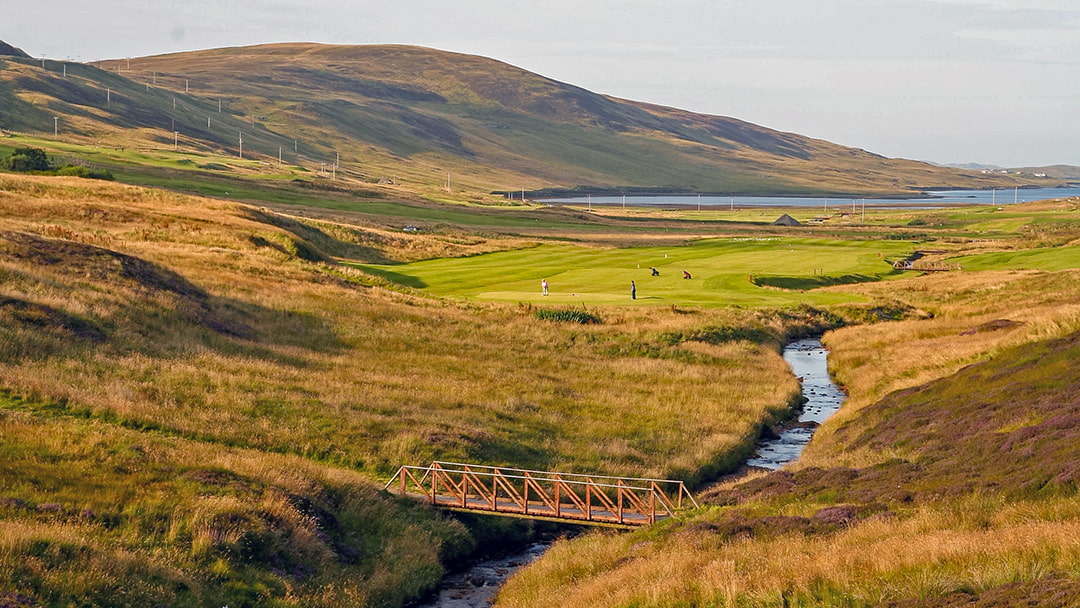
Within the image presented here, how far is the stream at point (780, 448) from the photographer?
24.4 m

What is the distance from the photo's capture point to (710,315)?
6078 cm

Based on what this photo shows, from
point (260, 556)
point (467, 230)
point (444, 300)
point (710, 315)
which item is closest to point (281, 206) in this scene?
point (467, 230)

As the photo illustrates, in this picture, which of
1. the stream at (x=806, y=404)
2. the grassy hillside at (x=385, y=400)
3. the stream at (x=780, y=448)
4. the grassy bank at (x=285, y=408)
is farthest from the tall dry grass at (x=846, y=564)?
the stream at (x=806, y=404)

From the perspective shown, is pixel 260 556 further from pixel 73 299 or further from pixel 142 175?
pixel 142 175

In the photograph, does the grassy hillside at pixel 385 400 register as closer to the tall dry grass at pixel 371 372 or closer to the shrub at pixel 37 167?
the tall dry grass at pixel 371 372

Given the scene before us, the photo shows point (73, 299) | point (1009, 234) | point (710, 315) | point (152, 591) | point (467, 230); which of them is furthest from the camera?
point (1009, 234)

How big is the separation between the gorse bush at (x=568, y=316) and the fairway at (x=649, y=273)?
376 cm

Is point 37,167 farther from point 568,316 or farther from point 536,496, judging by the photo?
point 536,496

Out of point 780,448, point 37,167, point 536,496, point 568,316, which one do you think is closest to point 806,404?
point 780,448

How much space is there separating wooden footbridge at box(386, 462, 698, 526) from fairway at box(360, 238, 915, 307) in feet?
114

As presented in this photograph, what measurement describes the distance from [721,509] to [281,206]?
116m

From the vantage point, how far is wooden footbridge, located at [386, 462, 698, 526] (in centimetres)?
2606

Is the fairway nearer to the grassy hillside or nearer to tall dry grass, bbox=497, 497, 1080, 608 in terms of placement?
Result: the grassy hillside

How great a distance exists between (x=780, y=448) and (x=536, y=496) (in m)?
12.2
